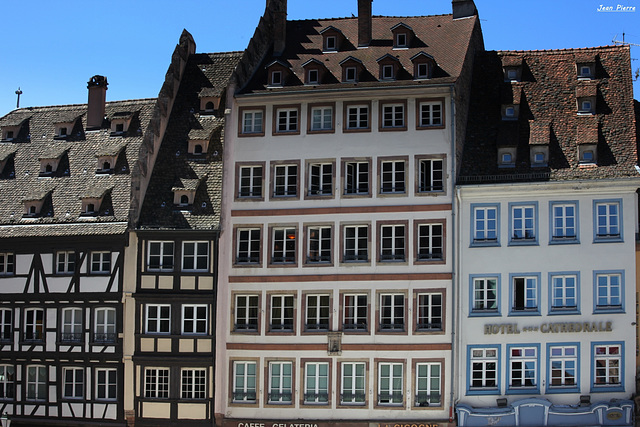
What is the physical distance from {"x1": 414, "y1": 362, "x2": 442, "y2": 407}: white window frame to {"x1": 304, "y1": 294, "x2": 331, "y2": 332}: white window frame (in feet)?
13.6

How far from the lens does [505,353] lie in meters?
39.0

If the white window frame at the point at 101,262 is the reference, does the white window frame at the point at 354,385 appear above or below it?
below

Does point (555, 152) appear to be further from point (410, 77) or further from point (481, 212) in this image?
point (410, 77)

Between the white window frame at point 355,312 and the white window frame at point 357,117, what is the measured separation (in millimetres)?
6876

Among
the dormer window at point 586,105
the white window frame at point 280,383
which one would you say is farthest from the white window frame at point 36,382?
the dormer window at point 586,105

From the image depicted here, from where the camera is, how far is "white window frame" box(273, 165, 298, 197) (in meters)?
41.3

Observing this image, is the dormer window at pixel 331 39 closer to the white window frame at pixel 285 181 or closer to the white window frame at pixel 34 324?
the white window frame at pixel 285 181

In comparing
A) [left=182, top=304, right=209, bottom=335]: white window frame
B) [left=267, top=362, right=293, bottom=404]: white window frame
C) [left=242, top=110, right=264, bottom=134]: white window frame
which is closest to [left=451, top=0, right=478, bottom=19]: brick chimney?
[left=242, top=110, right=264, bottom=134]: white window frame

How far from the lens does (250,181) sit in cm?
4178

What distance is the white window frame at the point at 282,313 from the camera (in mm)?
40781

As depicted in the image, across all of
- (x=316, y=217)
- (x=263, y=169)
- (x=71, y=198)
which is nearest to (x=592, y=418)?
(x=316, y=217)

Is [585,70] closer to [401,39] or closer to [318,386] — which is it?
[401,39]

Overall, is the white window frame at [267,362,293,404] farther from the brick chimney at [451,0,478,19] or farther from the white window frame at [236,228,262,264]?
the brick chimney at [451,0,478,19]

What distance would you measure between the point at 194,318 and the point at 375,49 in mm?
14386
